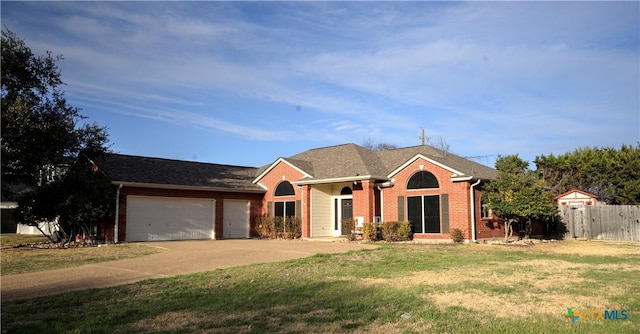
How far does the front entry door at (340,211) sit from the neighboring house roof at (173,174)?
4.62 meters

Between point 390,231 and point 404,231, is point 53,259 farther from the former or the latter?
point 404,231

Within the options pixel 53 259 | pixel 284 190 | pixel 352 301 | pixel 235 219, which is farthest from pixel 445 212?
pixel 53 259

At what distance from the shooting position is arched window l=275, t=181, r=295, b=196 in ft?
89.0

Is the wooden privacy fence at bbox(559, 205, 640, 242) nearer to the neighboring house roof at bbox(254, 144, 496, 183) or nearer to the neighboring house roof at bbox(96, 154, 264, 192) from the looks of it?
the neighboring house roof at bbox(254, 144, 496, 183)

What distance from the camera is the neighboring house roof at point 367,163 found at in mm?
23266

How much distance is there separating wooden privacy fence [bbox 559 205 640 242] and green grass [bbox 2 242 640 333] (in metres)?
13.0

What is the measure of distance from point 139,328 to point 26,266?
30.1ft

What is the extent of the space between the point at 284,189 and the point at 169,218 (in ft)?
21.5

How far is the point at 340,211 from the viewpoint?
2684 centimetres

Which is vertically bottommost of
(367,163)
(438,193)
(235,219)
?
(235,219)

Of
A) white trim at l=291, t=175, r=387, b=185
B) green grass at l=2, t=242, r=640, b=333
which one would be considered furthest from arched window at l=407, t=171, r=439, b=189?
green grass at l=2, t=242, r=640, b=333

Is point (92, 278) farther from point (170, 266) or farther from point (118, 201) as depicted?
point (118, 201)

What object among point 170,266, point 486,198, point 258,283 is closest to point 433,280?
point 258,283

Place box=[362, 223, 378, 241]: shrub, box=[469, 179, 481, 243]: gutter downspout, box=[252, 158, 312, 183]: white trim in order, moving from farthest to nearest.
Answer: box=[252, 158, 312, 183]: white trim < box=[362, 223, 378, 241]: shrub < box=[469, 179, 481, 243]: gutter downspout
